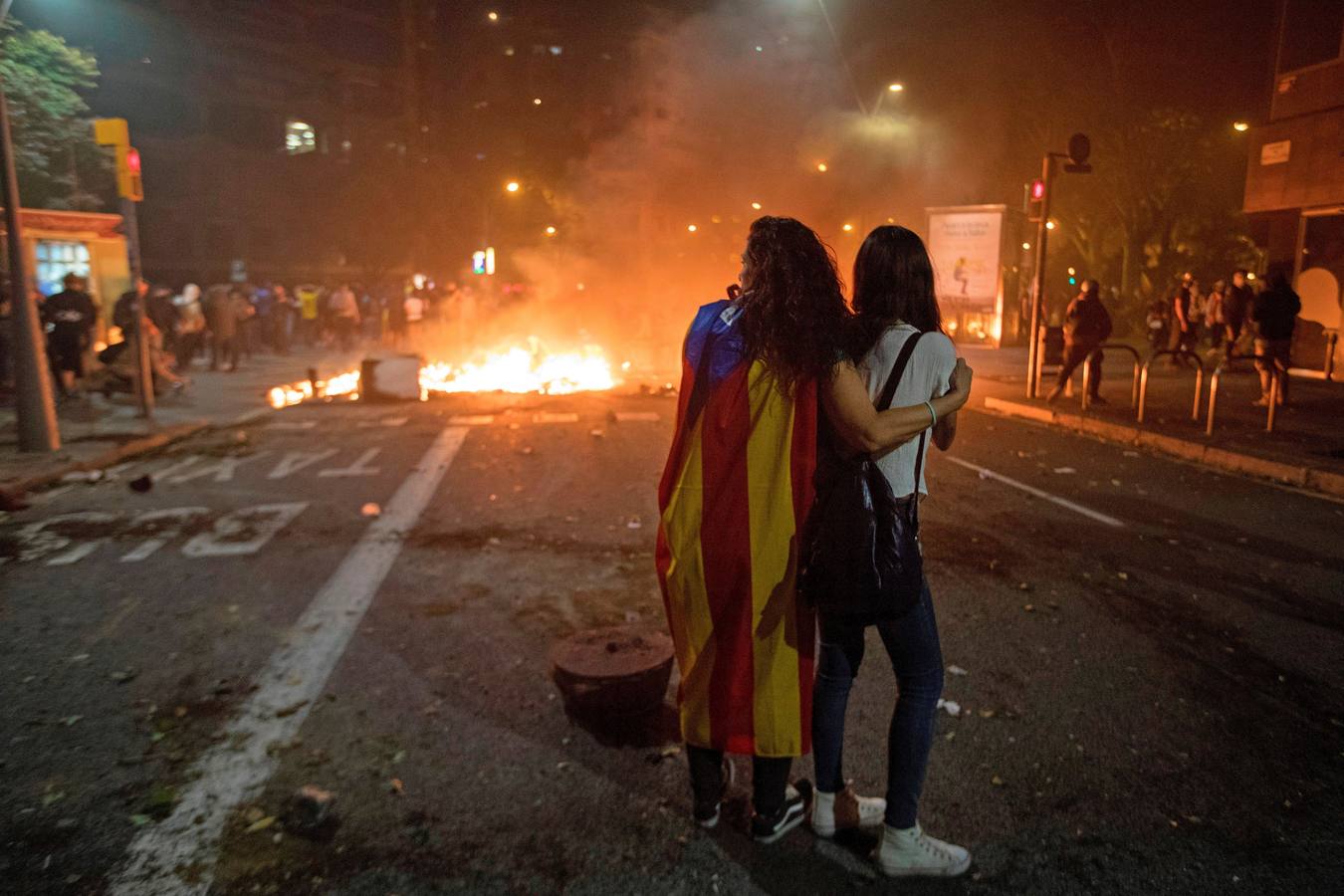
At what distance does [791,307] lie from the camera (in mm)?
2283

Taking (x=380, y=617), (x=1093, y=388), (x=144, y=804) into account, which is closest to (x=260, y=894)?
(x=144, y=804)

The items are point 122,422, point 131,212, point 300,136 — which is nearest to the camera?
point 122,422

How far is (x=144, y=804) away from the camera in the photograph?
9.50ft

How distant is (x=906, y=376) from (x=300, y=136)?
4407 centimetres

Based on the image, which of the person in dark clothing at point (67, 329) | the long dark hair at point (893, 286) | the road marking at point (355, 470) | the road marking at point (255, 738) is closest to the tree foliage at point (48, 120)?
the person in dark clothing at point (67, 329)

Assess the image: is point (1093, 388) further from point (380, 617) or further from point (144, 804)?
point (144, 804)

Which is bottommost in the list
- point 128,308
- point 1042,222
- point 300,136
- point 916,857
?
point 916,857

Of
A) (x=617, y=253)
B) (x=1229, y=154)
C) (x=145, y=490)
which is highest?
(x=1229, y=154)

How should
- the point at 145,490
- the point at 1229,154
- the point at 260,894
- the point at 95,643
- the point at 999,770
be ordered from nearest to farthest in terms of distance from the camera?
the point at 260,894, the point at 999,770, the point at 95,643, the point at 145,490, the point at 1229,154

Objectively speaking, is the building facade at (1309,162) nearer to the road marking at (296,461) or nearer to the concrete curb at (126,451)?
the road marking at (296,461)

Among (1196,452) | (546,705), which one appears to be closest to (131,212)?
(546,705)

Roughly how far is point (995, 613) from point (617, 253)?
28036 millimetres

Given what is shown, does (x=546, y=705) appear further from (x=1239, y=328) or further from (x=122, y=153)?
(x=1239, y=328)

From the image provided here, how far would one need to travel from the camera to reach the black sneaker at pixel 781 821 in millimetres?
2645
